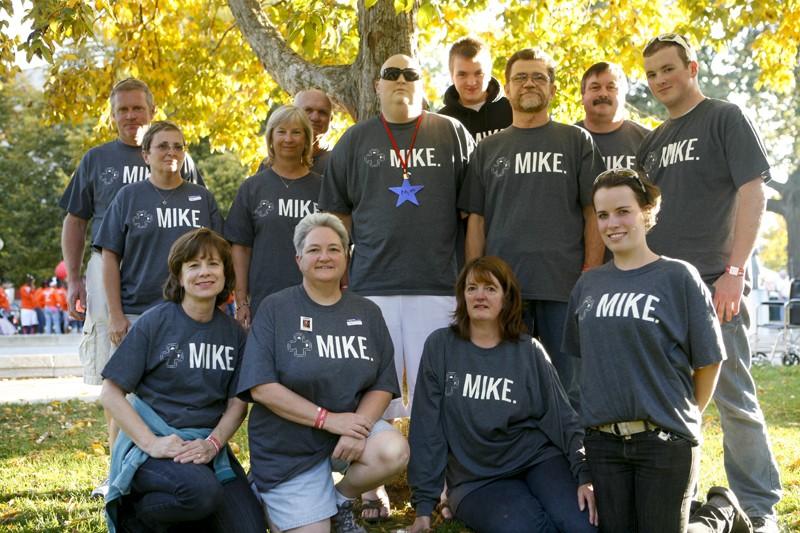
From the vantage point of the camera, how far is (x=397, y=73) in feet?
17.2

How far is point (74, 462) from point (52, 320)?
2353 centimetres

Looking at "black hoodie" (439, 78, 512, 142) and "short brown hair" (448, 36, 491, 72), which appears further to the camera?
"black hoodie" (439, 78, 512, 142)

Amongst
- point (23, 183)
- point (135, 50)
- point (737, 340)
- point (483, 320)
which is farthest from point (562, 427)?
point (23, 183)

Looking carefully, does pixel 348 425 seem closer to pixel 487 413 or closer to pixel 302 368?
pixel 302 368

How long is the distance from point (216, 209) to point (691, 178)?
9.19 ft

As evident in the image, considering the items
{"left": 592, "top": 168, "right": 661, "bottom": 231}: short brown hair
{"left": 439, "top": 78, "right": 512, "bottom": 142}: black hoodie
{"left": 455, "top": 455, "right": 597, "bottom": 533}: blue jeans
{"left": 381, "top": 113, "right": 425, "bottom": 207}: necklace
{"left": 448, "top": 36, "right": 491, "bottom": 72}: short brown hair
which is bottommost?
{"left": 455, "top": 455, "right": 597, "bottom": 533}: blue jeans

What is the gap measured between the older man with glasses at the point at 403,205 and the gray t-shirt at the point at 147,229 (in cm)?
82

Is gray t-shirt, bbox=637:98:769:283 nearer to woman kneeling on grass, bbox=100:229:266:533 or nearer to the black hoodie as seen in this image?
the black hoodie

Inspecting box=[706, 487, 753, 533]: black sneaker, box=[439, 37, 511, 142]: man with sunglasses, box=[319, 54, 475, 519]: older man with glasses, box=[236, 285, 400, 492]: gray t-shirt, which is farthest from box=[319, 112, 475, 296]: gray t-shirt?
box=[706, 487, 753, 533]: black sneaker

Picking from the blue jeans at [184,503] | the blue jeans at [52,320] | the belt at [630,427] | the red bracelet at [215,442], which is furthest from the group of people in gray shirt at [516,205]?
→ the blue jeans at [52,320]

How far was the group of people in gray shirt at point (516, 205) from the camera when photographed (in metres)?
4.72

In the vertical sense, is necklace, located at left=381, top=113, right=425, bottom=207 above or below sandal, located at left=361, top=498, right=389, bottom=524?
above

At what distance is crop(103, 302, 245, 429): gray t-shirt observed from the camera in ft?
14.8

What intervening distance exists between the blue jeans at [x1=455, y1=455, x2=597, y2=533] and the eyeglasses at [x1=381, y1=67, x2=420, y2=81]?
90.4 inches
